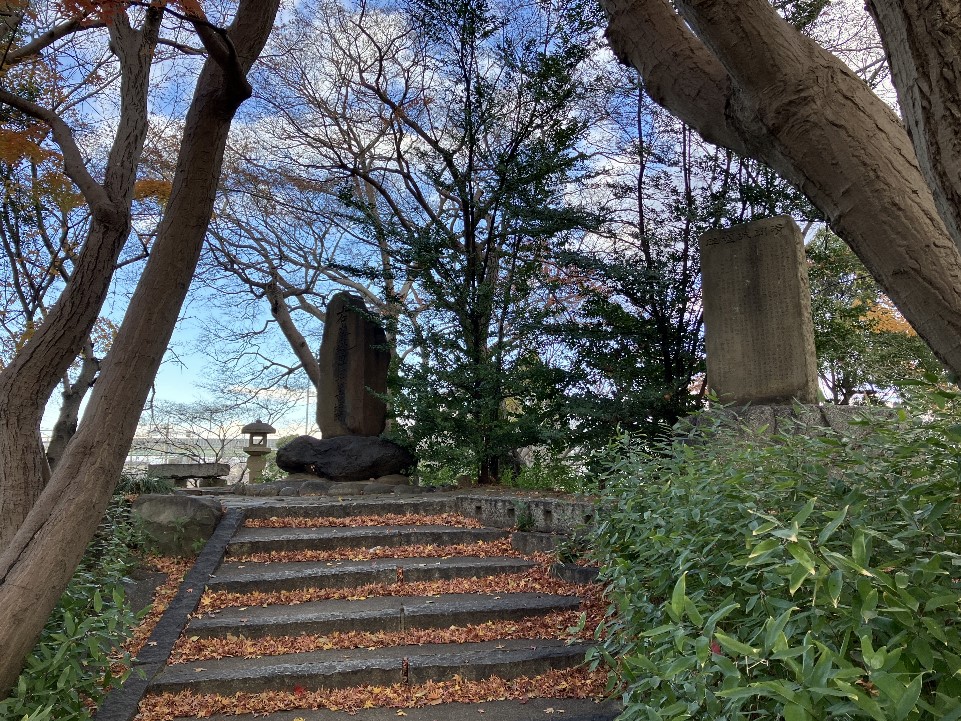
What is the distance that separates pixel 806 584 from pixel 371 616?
336 cm

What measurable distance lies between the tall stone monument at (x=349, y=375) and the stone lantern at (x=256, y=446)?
490 cm

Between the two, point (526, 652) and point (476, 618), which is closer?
point (526, 652)

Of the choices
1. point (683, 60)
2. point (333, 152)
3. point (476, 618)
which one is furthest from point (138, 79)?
point (333, 152)

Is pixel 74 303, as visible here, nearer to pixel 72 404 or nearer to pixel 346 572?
pixel 346 572

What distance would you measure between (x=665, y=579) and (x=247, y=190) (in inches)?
530

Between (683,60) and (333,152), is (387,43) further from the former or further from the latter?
(683,60)

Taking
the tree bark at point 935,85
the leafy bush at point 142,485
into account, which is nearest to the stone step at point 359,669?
the tree bark at point 935,85

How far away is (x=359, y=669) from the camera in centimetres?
400

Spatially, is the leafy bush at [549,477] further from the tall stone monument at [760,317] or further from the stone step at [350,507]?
the tall stone monument at [760,317]

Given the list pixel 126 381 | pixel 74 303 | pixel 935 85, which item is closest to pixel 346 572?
pixel 126 381

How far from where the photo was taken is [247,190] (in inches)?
561

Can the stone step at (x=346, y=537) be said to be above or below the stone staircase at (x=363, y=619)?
above

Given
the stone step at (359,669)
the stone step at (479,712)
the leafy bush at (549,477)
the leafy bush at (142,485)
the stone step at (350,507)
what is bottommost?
the stone step at (479,712)

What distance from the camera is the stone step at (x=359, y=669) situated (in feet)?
12.9
